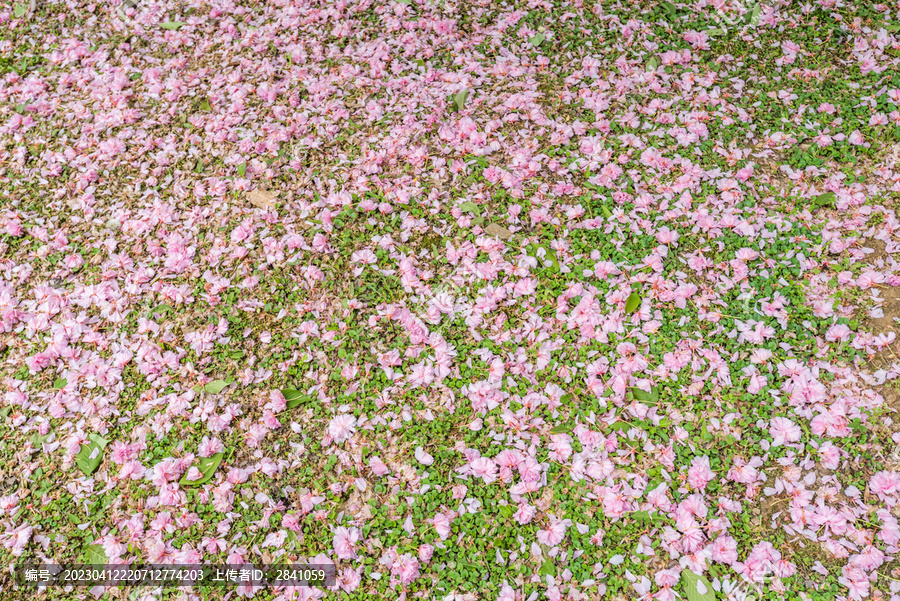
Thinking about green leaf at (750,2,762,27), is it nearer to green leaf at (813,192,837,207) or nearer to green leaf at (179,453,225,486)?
green leaf at (813,192,837,207)

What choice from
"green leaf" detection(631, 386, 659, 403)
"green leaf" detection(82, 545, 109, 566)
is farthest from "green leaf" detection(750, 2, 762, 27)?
"green leaf" detection(82, 545, 109, 566)

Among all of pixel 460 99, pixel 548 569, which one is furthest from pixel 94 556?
pixel 460 99

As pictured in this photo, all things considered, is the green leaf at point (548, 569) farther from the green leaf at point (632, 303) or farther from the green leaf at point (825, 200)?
the green leaf at point (825, 200)

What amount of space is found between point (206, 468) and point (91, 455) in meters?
0.70

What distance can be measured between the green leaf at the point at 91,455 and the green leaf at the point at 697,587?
126 inches

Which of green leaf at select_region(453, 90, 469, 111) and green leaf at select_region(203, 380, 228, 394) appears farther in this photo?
green leaf at select_region(453, 90, 469, 111)

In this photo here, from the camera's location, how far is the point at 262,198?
12.8 ft

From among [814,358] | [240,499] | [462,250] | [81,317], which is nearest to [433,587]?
[240,499]

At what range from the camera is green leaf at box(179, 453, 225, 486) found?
3014 mm

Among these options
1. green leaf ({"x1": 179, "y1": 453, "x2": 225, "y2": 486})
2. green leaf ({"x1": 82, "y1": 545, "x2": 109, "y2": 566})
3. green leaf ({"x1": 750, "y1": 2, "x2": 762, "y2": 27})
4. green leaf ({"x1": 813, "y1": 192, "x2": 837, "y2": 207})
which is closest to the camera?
green leaf ({"x1": 82, "y1": 545, "x2": 109, "y2": 566})

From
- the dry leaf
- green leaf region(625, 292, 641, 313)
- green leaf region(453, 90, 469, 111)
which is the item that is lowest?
green leaf region(625, 292, 641, 313)

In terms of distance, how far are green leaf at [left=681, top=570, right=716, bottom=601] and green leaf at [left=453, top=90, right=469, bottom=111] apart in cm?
332

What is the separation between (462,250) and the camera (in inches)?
141

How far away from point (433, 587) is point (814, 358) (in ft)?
8.00
